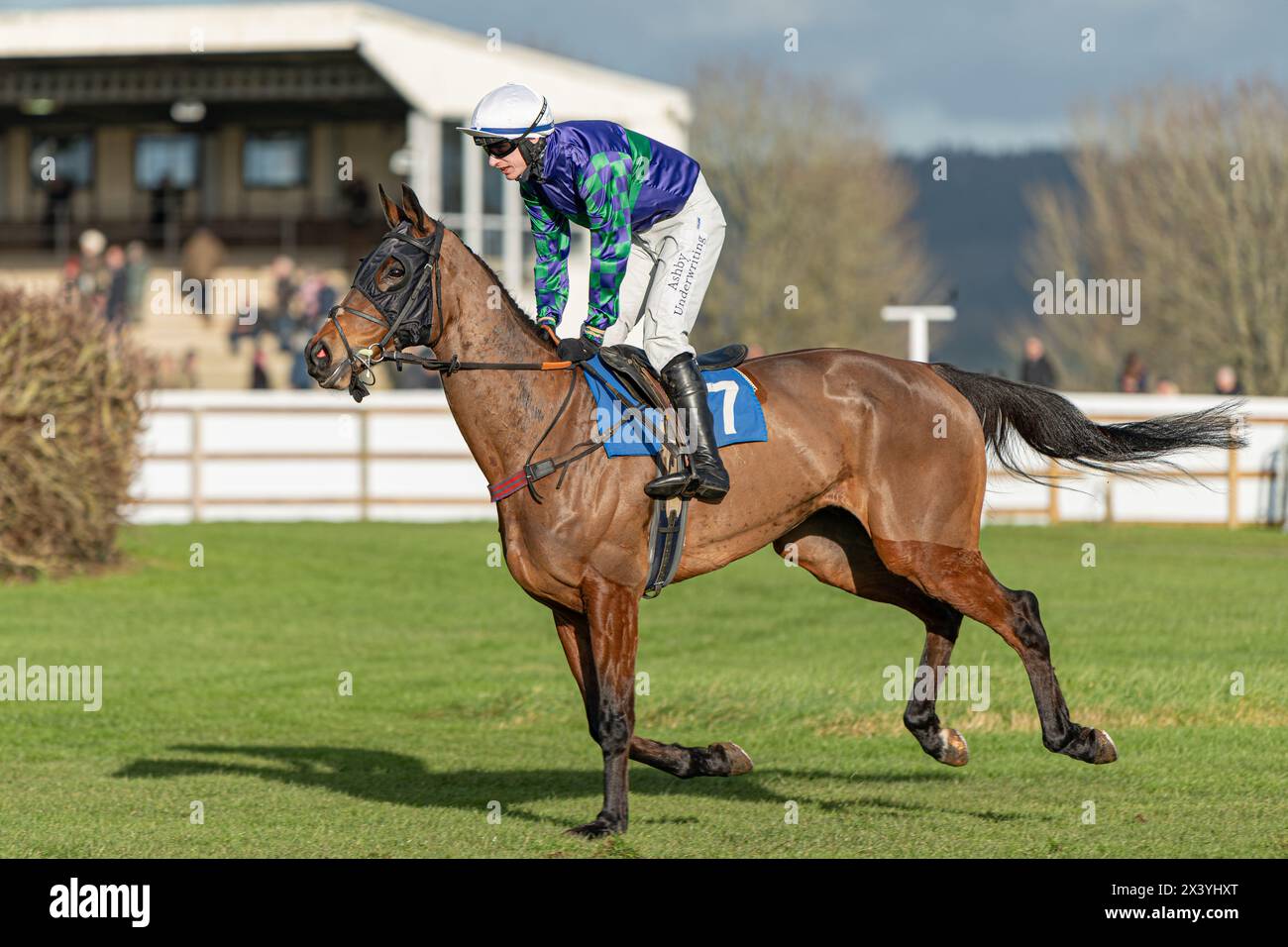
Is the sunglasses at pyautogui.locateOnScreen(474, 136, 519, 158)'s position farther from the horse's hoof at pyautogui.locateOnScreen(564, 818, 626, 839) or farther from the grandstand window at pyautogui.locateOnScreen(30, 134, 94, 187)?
the grandstand window at pyautogui.locateOnScreen(30, 134, 94, 187)

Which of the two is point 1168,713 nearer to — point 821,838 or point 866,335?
point 821,838

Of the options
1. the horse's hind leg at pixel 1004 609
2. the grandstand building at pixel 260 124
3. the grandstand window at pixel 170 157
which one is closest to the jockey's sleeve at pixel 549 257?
the horse's hind leg at pixel 1004 609

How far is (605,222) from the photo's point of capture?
6984 mm

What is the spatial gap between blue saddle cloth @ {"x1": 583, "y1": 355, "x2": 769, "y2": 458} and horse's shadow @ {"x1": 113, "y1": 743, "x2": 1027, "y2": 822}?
1.71 metres

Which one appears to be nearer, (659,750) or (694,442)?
(694,442)

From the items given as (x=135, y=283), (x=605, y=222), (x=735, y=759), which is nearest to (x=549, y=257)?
(x=605, y=222)

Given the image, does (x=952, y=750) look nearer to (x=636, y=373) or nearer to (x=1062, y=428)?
(x=1062, y=428)

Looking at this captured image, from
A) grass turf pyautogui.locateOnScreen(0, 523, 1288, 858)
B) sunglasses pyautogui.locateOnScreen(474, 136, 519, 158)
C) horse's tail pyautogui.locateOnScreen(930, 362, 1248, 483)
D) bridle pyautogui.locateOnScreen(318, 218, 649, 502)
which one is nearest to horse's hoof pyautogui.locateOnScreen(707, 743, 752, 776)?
grass turf pyautogui.locateOnScreen(0, 523, 1288, 858)

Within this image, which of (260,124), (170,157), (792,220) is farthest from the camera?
(792,220)

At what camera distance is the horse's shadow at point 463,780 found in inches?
330

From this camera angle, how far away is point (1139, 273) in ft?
148

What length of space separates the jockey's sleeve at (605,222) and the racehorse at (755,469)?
347 mm

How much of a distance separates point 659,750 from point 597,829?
2.07ft
